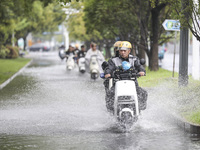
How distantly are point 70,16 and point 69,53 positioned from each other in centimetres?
1799

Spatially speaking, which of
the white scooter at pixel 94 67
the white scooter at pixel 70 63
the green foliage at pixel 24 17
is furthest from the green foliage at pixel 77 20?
the white scooter at pixel 94 67

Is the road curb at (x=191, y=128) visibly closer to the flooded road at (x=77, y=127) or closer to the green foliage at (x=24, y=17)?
the flooded road at (x=77, y=127)

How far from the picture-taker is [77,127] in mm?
9312

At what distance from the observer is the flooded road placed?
7.59 m

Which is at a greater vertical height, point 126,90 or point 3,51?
point 126,90

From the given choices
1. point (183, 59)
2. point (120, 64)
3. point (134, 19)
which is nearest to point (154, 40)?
point (134, 19)

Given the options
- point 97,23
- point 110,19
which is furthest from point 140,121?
point 97,23

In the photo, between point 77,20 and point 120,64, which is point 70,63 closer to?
point 120,64

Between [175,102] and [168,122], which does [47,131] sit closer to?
[168,122]

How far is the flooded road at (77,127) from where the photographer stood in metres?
7.59

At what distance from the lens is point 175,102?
1177 cm

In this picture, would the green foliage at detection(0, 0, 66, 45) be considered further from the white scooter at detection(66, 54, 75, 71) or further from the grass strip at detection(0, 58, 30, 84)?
the white scooter at detection(66, 54, 75, 71)

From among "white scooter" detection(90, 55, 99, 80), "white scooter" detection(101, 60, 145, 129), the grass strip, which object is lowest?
the grass strip

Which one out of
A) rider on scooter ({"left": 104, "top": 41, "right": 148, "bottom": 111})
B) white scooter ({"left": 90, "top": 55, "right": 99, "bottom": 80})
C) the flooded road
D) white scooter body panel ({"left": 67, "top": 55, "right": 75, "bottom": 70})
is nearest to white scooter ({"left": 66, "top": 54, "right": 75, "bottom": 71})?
white scooter body panel ({"left": 67, "top": 55, "right": 75, "bottom": 70})
